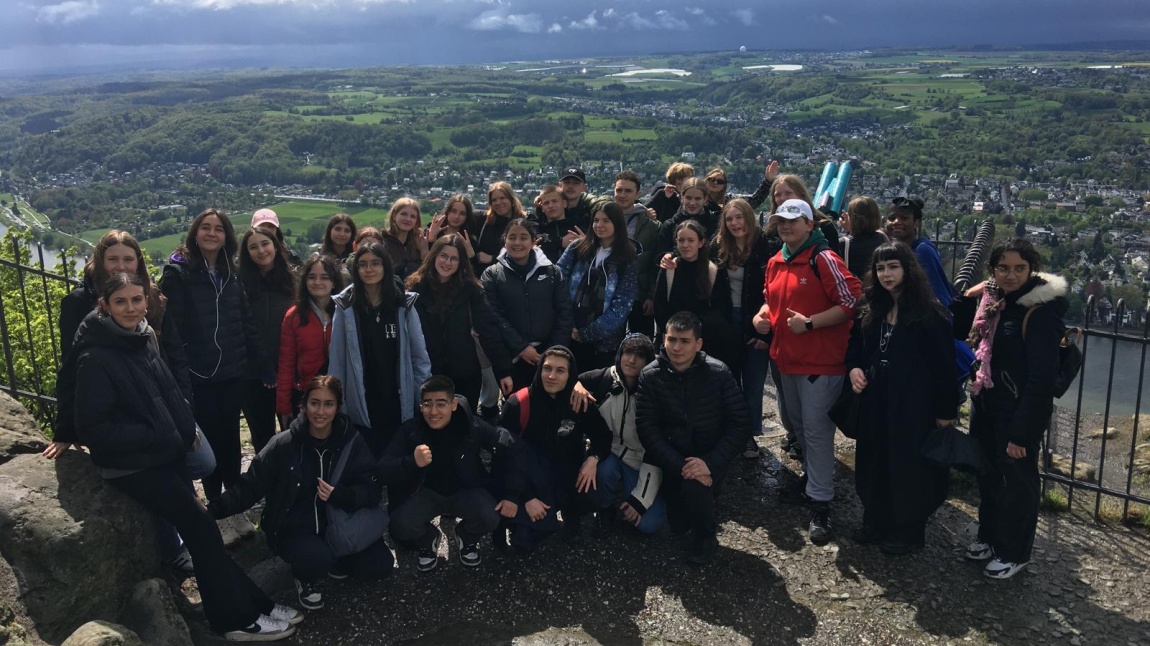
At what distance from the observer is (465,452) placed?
5.86 metres

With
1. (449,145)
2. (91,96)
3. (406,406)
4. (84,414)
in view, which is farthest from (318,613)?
(91,96)

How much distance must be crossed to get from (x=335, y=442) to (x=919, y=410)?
13.4 feet

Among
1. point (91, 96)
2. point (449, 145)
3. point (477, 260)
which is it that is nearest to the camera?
point (477, 260)

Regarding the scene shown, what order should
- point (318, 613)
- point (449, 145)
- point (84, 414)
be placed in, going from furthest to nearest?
A: point (449, 145), point (318, 613), point (84, 414)

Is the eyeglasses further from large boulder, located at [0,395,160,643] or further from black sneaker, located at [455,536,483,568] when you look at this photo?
large boulder, located at [0,395,160,643]

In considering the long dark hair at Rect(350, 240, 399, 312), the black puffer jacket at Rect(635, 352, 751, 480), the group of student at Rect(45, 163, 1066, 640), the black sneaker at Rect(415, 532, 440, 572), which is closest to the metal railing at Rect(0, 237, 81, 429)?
the group of student at Rect(45, 163, 1066, 640)

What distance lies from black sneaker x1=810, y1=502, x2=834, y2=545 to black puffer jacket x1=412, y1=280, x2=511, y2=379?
2773 millimetres

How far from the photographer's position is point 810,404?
6.18 m

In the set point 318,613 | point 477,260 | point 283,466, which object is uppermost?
point 477,260

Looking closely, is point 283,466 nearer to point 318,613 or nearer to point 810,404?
point 318,613

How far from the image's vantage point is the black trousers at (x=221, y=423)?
617 centimetres

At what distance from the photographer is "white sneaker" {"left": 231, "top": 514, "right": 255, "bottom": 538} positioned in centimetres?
617

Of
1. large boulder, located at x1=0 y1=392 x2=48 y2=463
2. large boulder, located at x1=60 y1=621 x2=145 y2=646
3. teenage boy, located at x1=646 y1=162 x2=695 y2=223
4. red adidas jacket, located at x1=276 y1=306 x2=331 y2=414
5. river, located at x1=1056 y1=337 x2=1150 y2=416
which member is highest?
teenage boy, located at x1=646 y1=162 x2=695 y2=223

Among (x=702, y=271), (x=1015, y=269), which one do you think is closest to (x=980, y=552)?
(x=1015, y=269)
